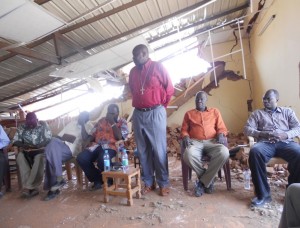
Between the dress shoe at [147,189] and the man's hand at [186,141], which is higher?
the man's hand at [186,141]

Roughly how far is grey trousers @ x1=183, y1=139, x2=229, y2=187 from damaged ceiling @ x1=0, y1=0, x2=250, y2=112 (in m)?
2.18

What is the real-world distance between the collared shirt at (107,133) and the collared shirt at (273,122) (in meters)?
1.72

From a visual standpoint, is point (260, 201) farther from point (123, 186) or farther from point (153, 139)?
point (123, 186)

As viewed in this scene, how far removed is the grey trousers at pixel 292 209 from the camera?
1408mm

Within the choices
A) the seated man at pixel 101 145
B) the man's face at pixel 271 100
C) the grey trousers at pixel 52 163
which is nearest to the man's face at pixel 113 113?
the seated man at pixel 101 145

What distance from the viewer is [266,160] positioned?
286 cm

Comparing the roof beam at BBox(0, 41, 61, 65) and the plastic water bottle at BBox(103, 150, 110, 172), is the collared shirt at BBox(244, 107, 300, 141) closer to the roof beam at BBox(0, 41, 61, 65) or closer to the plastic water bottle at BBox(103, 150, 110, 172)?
the plastic water bottle at BBox(103, 150, 110, 172)

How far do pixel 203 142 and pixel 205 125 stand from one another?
23cm

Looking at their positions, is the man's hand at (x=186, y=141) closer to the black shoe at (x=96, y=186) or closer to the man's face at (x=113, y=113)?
the man's face at (x=113, y=113)

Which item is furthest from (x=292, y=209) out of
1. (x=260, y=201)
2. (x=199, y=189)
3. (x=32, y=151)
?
(x=32, y=151)

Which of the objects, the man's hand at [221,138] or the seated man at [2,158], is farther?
the seated man at [2,158]

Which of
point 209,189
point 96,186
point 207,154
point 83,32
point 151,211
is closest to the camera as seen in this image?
point 151,211

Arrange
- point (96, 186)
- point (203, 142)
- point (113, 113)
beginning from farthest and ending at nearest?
point (113, 113)
point (96, 186)
point (203, 142)

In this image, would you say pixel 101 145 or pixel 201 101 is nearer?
pixel 201 101
